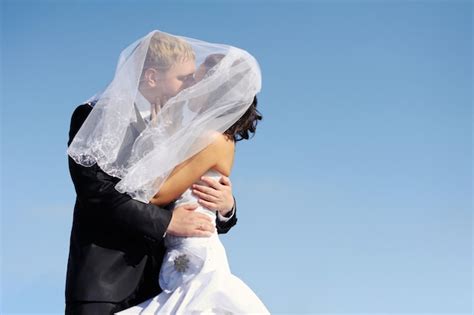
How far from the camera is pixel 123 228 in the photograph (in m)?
5.53

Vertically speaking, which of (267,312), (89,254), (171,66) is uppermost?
(171,66)

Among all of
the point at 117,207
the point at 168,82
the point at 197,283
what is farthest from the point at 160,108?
the point at 197,283

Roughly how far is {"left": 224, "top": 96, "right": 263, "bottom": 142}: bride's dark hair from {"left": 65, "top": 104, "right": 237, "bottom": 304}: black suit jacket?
2.47 ft

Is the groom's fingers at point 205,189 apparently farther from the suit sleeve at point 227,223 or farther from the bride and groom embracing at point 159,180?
the suit sleeve at point 227,223

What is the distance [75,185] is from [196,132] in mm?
918

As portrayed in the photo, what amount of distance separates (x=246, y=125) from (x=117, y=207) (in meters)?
1.15

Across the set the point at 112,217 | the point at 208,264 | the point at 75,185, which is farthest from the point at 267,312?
the point at 75,185

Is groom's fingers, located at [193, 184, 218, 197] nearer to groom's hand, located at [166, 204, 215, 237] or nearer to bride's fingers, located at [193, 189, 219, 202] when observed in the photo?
bride's fingers, located at [193, 189, 219, 202]

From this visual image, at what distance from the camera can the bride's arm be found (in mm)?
5648

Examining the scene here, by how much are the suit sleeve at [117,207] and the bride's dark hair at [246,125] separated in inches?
31.4

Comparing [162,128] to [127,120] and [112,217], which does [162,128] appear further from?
[112,217]

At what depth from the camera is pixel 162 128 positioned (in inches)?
226

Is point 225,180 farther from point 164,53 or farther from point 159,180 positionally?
point 164,53

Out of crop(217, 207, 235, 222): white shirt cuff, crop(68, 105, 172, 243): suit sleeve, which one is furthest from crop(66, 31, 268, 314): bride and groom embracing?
crop(217, 207, 235, 222): white shirt cuff
